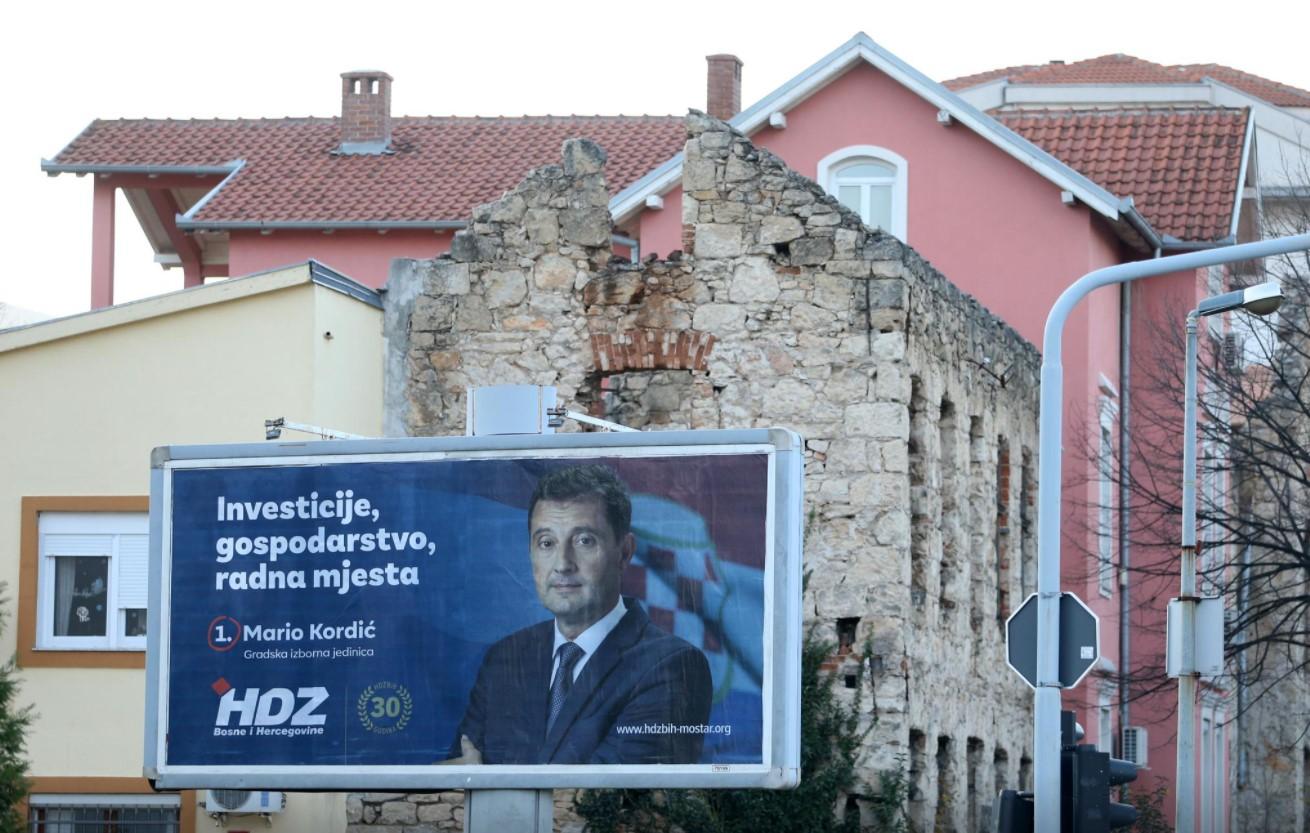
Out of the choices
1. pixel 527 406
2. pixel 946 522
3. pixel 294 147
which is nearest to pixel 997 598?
pixel 946 522

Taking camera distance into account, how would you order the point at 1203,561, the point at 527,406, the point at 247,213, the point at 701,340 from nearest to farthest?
1. the point at 527,406
2. the point at 701,340
3. the point at 1203,561
4. the point at 247,213

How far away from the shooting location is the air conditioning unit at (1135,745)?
3400 centimetres

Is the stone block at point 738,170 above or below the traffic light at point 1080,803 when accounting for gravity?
above

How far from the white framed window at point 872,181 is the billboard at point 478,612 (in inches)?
Result: 692

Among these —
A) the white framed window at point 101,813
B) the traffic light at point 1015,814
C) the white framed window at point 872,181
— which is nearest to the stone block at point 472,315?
the white framed window at point 101,813

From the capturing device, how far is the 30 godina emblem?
51.7 feet

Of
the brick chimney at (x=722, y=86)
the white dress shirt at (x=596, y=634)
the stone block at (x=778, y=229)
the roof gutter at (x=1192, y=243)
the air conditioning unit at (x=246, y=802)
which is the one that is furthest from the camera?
the brick chimney at (x=722, y=86)

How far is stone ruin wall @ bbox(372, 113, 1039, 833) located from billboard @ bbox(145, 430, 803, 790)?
15.2 feet

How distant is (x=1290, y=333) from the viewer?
31.0m

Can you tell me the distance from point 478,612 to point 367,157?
2447 centimetres

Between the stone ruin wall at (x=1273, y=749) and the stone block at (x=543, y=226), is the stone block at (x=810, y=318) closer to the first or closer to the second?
the stone block at (x=543, y=226)

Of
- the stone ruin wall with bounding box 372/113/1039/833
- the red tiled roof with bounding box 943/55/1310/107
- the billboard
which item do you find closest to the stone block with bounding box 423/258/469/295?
the stone ruin wall with bounding box 372/113/1039/833

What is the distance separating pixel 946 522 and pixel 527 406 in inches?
326

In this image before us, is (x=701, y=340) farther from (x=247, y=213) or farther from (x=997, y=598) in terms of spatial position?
(x=247, y=213)
